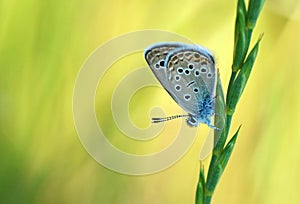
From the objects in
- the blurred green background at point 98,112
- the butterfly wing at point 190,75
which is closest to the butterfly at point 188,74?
the butterfly wing at point 190,75

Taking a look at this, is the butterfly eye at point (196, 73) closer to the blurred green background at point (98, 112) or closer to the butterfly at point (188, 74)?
the butterfly at point (188, 74)

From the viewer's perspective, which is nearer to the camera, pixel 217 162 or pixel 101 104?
pixel 217 162

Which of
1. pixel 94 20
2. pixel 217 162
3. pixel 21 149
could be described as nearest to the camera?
pixel 217 162

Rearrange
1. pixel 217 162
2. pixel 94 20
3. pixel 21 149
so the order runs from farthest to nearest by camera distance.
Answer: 1. pixel 94 20
2. pixel 21 149
3. pixel 217 162

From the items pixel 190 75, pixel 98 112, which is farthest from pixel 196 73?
pixel 98 112

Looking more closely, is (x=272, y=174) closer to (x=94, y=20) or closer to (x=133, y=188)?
(x=133, y=188)

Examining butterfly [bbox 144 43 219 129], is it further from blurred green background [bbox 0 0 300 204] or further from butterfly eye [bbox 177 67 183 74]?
blurred green background [bbox 0 0 300 204]

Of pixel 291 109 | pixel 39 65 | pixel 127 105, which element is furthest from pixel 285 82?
pixel 39 65
